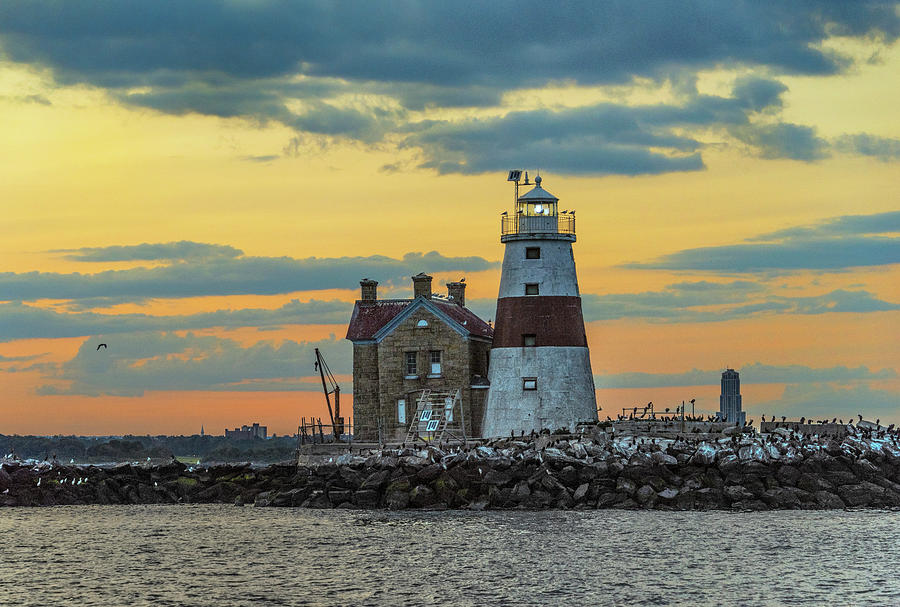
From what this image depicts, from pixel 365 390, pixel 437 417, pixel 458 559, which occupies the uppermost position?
pixel 365 390

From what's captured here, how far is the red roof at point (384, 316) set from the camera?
151 feet

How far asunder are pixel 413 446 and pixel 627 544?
1163 cm

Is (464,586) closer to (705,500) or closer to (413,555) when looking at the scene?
(413,555)

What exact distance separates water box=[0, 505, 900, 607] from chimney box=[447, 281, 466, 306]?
13118mm

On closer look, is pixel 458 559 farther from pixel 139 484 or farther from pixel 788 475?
pixel 139 484

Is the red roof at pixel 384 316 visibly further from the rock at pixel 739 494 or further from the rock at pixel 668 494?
the rock at pixel 739 494

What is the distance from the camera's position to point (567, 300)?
44.4m

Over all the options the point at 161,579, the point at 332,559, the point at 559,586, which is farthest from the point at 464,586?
the point at 161,579

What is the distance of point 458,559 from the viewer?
30281 millimetres

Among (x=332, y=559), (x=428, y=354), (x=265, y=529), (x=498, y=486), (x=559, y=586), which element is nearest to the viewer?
(x=559, y=586)

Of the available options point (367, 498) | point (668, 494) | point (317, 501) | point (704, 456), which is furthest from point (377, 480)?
point (704, 456)

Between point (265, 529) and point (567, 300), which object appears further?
point (567, 300)

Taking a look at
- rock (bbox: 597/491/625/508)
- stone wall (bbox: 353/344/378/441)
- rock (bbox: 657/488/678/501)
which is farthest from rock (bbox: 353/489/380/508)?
rock (bbox: 657/488/678/501)

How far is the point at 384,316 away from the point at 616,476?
39.3 ft
